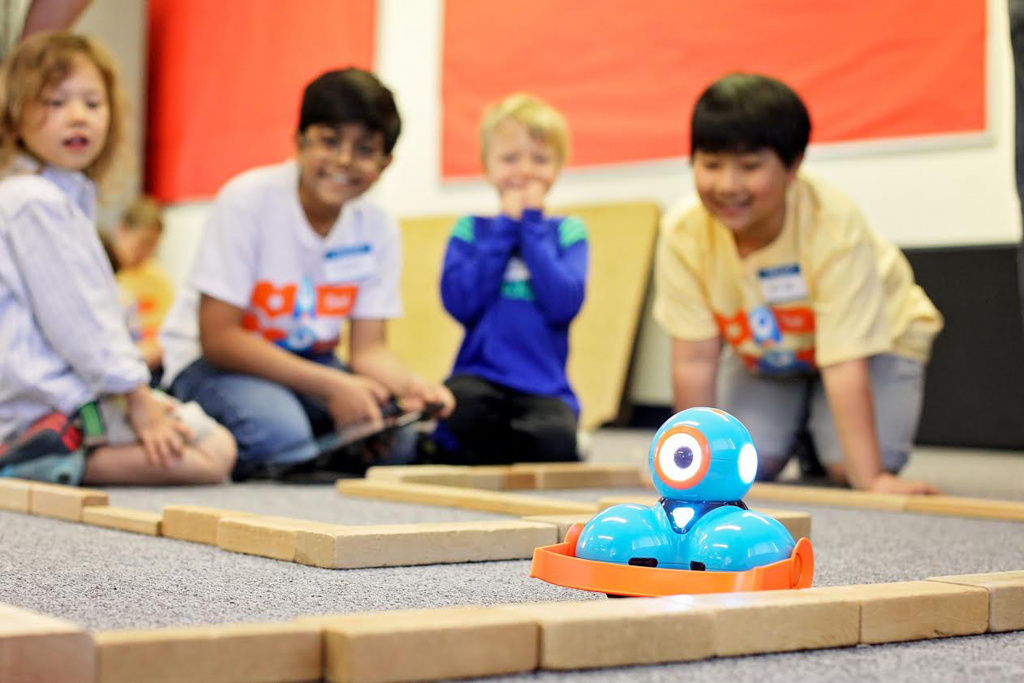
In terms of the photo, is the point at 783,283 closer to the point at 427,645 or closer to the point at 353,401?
the point at 353,401

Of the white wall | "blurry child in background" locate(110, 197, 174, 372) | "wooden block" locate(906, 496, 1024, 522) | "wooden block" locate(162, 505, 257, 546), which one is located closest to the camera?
"wooden block" locate(162, 505, 257, 546)

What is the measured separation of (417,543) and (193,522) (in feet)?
0.81

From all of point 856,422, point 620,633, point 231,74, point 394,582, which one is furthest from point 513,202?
point 231,74

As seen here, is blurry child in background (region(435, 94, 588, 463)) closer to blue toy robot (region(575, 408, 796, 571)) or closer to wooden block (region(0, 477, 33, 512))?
wooden block (region(0, 477, 33, 512))

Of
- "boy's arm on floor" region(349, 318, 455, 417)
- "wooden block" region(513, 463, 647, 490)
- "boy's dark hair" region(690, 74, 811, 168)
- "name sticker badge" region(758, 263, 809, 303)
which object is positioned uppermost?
"boy's dark hair" region(690, 74, 811, 168)

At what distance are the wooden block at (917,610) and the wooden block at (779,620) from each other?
0.04ft

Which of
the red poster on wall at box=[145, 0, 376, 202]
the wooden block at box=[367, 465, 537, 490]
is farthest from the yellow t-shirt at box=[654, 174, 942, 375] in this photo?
the red poster on wall at box=[145, 0, 376, 202]

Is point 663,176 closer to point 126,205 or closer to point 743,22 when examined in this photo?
point 743,22

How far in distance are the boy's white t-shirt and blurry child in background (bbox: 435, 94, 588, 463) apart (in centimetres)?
16

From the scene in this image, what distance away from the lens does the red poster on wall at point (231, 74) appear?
15.0ft

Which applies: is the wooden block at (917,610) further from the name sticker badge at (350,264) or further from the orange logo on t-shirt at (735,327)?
the name sticker badge at (350,264)

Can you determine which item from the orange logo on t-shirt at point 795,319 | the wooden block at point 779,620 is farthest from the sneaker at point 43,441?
the wooden block at point 779,620

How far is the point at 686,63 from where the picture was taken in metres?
3.60

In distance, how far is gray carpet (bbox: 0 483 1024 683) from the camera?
0.71 metres
